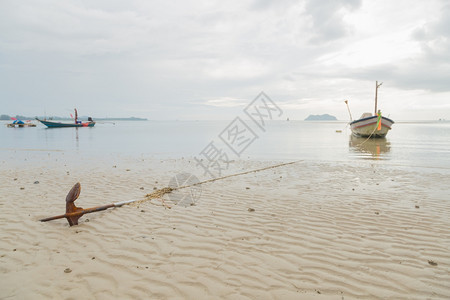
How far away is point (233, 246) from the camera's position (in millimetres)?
4691

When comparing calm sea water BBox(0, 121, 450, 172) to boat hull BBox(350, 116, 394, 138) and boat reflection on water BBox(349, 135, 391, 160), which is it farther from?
boat hull BBox(350, 116, 394, 138)

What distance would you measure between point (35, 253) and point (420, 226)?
24.7ft

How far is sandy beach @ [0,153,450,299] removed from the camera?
3525 mm

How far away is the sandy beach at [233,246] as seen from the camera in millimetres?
3525

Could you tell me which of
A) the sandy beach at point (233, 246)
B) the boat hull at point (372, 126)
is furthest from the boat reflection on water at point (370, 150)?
the sandy beach at point (233, 246)

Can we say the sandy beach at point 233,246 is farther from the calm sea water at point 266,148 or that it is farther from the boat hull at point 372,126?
the boat hull at point 372,126

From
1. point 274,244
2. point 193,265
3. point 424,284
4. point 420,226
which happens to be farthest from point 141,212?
point 420,226

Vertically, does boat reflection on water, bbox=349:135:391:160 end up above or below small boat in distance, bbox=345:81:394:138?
below

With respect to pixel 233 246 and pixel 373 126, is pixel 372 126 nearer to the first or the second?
pixel 373 126

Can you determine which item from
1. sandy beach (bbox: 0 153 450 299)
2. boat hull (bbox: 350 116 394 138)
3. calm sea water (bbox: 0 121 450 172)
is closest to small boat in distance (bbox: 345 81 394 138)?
boat hull (bbox: 350 116 394 138)

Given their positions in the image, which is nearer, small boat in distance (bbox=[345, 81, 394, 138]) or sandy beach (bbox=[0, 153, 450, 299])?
sandy beach (bbox=[0, 153, 450, 299])

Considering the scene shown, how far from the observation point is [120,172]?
39.7 ft

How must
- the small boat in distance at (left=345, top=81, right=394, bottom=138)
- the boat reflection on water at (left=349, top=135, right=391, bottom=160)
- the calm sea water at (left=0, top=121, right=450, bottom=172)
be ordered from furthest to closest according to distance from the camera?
the small boat in distance at (left=345, top=81, right=394, bottom=138)
the boat reflection on water at (left=349, top=135, right=391, bottom=160)
the calm sea water at (left=0, top=121, right=450, bottom=172)

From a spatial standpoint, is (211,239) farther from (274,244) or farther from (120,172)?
(120,172)
